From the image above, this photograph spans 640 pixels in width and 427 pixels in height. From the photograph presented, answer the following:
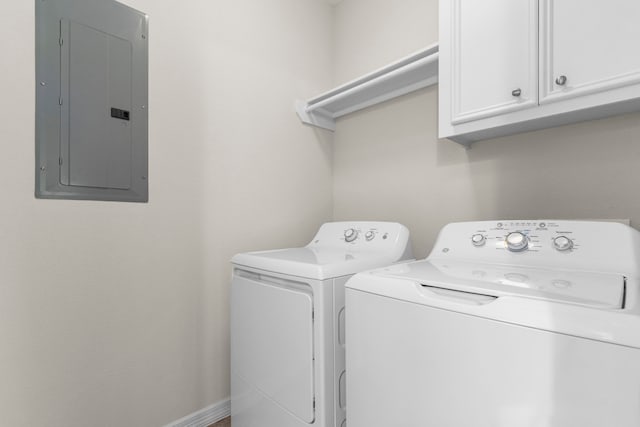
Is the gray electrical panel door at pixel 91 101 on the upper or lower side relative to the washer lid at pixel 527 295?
upper

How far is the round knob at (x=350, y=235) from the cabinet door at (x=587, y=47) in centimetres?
95

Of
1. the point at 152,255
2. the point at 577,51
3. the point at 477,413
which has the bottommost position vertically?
the point at 477,413

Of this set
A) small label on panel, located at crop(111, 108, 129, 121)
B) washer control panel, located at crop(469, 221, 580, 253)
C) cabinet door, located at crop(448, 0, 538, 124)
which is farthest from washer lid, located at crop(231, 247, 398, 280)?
small label on panel, located at crop(111, 108, 129, 121)

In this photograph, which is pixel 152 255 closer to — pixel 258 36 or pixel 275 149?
pixel 275 149

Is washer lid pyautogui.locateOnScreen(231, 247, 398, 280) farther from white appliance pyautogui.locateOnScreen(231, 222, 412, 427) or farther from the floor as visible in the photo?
the floor

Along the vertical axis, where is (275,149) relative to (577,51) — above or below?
below

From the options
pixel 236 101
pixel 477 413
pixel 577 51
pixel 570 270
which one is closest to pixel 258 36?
pixel 236 101

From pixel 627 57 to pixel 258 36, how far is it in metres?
1.69

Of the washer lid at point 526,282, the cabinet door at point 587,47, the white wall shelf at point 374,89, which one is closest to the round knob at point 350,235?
the washer lid at point 526,282

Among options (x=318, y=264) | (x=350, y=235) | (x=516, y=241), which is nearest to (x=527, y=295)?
(x=516, y=241)

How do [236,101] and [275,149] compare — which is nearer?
[236,101]

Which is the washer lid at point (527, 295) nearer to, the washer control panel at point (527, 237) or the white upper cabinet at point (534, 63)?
the washer control panel at point (527, 237)

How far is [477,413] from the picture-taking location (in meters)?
0.69

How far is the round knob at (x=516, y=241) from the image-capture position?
1086 millimetres
